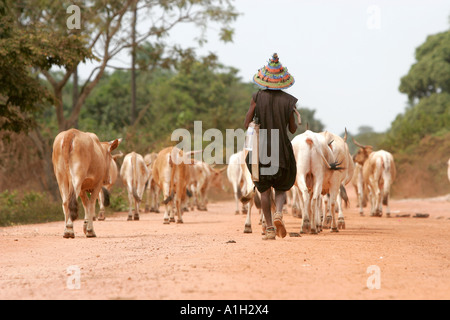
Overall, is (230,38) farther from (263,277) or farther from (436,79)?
(436,79)

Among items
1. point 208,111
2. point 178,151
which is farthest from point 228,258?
point 208,111

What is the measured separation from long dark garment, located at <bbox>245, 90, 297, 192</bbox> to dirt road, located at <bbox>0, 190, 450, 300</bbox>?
34.7 inches

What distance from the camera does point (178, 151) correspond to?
16875 millimetres

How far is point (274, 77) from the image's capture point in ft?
33.1

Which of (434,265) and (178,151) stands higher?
(178,151)

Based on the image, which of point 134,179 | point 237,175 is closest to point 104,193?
point 134,179

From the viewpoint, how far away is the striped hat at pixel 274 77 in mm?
10055

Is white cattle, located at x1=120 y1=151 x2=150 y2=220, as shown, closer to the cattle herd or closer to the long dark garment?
the cattle herd

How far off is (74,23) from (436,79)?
31.9 meters

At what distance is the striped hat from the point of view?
10055mm
